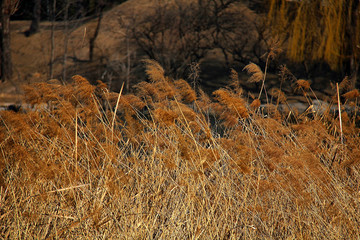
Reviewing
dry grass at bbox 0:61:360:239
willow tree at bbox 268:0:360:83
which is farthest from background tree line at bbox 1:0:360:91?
dry grass at bbox 0:61:360:239

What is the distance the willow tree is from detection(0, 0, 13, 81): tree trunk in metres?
5.71

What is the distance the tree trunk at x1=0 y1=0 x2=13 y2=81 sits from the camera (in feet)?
30.6

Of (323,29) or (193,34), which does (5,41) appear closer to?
(193,34)

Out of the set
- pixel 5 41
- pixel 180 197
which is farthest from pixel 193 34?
pixel 180 197

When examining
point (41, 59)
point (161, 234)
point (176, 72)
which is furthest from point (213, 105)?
point (41, 59)

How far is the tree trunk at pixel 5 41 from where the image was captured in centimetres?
932

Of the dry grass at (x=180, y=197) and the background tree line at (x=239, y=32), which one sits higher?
the dry grass at (x=180, y=197)

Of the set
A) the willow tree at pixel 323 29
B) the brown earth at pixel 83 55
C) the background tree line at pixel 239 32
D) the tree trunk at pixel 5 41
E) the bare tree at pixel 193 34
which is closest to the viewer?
the willow tree at pixel 323 29

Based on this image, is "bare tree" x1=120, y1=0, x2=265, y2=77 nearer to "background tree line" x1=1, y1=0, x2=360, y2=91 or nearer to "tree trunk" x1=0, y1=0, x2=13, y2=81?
"background tree line" x1=1, y1=0, x2=360, y2=91

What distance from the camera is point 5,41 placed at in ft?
31.6

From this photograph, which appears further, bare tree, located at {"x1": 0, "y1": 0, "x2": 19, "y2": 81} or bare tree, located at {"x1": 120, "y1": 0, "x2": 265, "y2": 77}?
bare tree, located at {"x1": 0, "y1": 0, "x2": 19, "y2": 81}

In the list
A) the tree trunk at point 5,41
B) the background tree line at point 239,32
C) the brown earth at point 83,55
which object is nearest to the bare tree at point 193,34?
the background tree line at point 239,32

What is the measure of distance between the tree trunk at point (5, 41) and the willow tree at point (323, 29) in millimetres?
5712

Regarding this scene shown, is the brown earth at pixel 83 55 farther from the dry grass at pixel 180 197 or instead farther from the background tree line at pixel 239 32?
the dry grass at pixel 180 197
